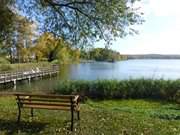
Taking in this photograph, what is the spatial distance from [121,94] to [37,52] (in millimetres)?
49910

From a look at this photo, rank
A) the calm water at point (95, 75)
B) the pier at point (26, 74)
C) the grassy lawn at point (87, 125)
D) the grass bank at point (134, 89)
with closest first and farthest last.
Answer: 1. the grassy lawn at point (87, 125)
2. the grass bank at point (134, 89)
3. the calm water at point (95, 75)
4. the pier at point (26, 74)

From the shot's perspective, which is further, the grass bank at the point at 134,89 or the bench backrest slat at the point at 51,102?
the grass bank at the point at 134,89

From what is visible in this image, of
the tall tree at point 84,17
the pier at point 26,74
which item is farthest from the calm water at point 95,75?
the tall tree at point 84,17

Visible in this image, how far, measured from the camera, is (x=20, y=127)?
945 cm

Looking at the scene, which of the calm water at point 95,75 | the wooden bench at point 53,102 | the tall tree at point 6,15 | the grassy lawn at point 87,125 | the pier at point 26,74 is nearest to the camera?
the grassy lawn at point 87,125

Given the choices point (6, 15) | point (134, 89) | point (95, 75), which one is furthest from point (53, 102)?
point (95, 75)

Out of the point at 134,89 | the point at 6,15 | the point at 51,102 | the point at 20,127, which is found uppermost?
the point at 6,15

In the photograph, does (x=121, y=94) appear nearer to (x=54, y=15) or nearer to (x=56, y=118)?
(x=54, y=15)

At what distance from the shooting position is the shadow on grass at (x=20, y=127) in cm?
906

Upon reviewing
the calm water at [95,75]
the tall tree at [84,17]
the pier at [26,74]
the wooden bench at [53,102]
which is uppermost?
the tall tree at [84,17]

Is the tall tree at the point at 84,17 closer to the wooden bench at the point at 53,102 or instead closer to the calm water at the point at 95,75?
the wooden bench at the point at 53,102

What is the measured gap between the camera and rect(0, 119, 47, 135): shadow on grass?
9.06 meters

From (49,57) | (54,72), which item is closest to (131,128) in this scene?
(54,72)

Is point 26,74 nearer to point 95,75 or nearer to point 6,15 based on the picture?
point 95,75
